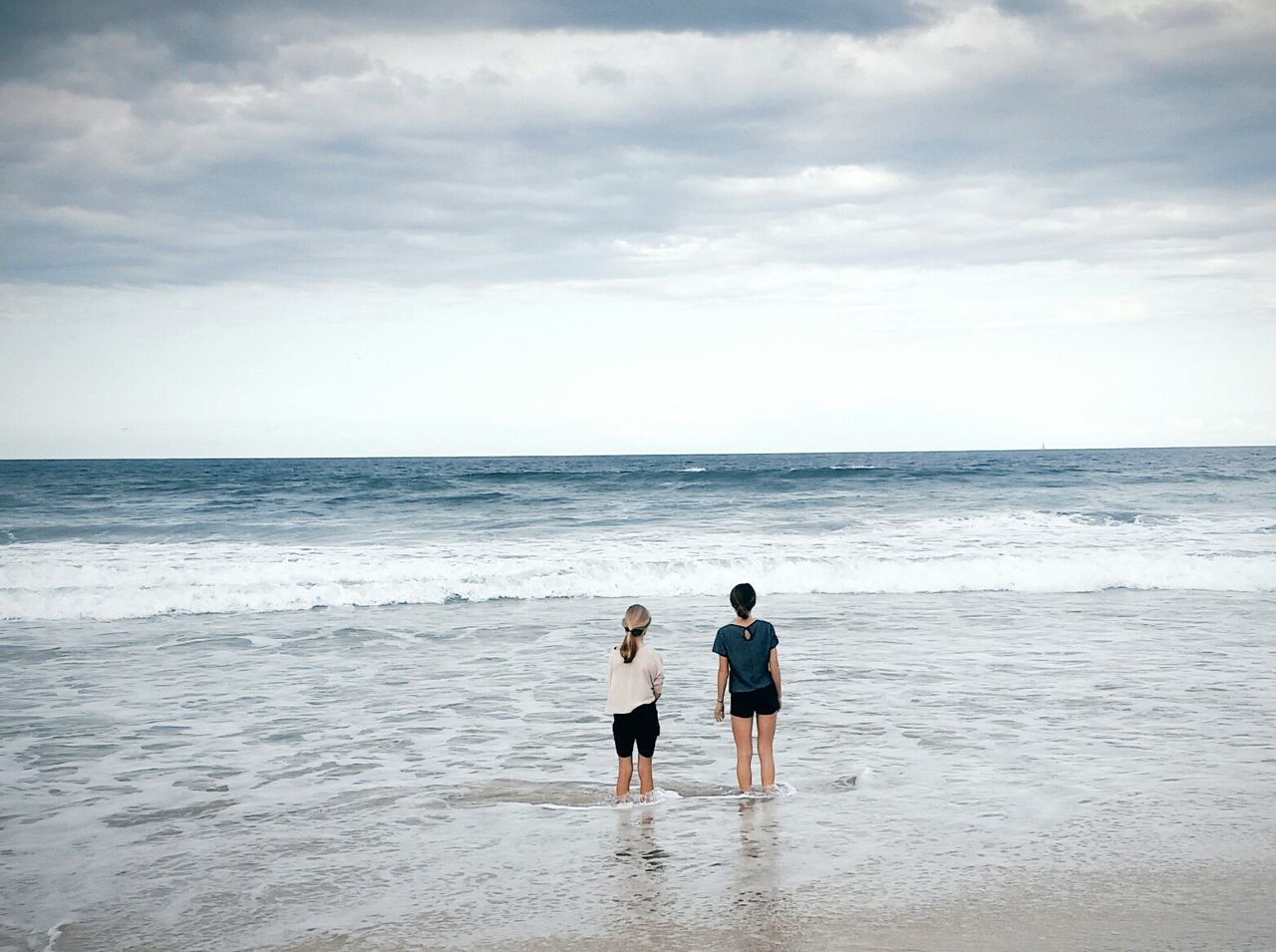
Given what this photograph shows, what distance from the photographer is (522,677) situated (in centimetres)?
1294

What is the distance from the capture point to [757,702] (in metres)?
8.07

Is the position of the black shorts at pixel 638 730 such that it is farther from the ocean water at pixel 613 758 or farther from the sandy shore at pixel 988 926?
the sandy shore at pixel 988 926

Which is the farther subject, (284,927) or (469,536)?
(469,536)

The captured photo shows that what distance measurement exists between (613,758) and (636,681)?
1839 mm

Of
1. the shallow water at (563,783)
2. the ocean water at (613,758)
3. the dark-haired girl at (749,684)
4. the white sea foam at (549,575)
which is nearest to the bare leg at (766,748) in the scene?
the dark-haired girl at (749,684)

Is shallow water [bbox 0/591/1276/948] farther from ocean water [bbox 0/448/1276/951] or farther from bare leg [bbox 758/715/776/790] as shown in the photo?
bare leg [bbox 758/715/776/790]

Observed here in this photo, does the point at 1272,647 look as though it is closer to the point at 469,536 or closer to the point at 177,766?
the point at 177,766

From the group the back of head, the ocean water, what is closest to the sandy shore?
the ocean water

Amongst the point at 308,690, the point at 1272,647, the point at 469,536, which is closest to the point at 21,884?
the point at 308,690

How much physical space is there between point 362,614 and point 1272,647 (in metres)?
14.1

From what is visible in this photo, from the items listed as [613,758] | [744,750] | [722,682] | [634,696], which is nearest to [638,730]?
[634,696]

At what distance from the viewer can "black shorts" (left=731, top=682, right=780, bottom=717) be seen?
806 cm

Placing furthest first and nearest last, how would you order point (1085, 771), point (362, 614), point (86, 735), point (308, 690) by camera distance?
1. point (362, 614)
2. point (308, 690)
3. point (86, 735)
4. point (1085, 771)

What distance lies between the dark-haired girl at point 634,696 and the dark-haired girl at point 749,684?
0.51 m
